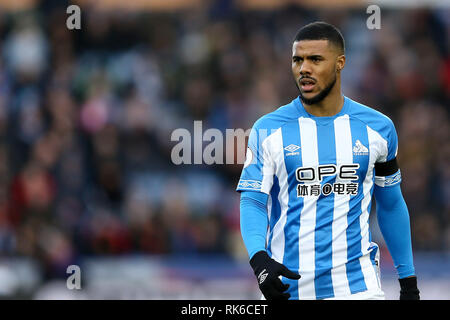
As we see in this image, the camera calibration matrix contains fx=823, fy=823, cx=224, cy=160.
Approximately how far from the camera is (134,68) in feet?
36.9

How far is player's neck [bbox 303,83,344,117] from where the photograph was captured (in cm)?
445

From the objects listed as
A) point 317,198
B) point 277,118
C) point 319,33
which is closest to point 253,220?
point 317,198

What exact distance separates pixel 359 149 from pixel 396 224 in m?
0.53

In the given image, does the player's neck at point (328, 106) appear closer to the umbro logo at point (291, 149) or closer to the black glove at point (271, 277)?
the umbro logo at point (291, 149)

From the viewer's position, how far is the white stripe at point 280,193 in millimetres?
4320

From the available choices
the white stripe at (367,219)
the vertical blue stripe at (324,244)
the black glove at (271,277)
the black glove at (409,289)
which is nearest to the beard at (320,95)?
the white stripe at (367,219)

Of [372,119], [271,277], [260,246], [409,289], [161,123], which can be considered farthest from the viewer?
[161,123]

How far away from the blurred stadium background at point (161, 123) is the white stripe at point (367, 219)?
412cm

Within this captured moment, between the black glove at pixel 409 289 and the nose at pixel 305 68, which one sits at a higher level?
the nose at pixel 305 68

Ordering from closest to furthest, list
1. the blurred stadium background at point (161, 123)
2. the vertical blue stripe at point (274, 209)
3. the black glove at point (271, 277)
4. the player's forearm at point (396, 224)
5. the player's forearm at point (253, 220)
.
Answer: the black glove at point (271, 277) → the player's forearm at point (253, 220) → the vertical blue stripe at point (274, 209) → the player's forearm at point (396, 224) → the blurred stadium background at point (161, 123)

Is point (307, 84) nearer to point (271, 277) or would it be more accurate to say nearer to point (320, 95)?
point (320, 95)

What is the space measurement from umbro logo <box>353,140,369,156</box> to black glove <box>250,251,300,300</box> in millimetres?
825

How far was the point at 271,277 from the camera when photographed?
3.83 metres

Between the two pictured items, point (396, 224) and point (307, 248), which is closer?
point (307, 248)
